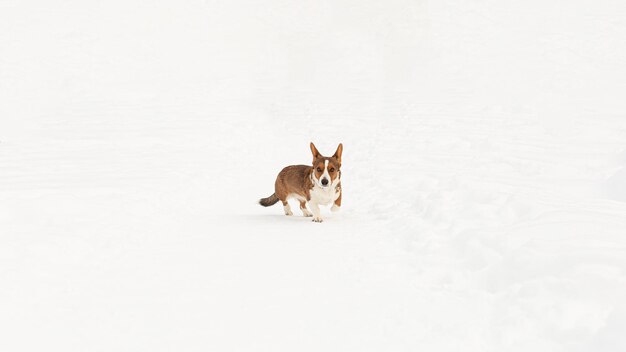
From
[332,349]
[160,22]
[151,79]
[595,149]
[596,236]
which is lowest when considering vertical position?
[332,349]

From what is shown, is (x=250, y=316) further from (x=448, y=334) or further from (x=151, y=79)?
(x=151, y=79)

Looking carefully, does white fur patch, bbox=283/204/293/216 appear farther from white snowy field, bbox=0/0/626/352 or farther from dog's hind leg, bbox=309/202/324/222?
dog's hind leg, bbox=309/202/324/222

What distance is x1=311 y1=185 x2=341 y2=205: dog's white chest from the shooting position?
27.9 feet

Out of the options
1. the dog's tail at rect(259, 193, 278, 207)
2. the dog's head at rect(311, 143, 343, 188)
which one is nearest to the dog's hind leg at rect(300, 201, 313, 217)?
the dog's tail at rect(259, 193, 278, 207)

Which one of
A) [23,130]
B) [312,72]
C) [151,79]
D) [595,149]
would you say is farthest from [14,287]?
[312,72]

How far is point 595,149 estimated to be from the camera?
13570mm

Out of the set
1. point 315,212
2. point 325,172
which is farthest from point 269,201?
point 325,172

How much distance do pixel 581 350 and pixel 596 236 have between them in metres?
1.90

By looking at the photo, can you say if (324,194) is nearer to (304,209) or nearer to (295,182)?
(295,182)

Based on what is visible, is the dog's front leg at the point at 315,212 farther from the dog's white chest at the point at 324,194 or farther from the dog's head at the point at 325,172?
the dog's head at the point at 325,172

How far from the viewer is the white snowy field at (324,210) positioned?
4465 millimetres

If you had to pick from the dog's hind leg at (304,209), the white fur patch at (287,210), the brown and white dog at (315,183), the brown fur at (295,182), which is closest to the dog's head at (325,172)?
the brown and white dog at (315,183)

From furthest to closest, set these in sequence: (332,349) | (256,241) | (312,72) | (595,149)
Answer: (312,72) → (595,149) → (256,241) → (332,349)

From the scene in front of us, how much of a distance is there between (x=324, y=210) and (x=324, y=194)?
7.15ft
